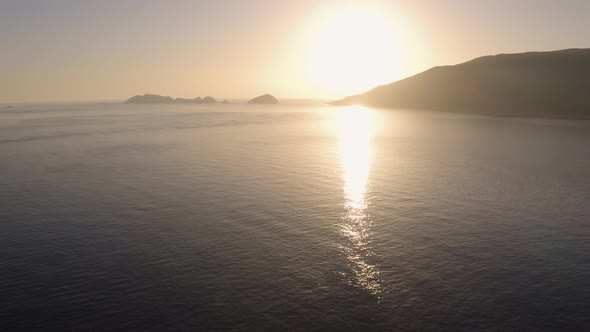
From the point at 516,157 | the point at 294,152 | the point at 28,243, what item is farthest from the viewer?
the point at 294,152

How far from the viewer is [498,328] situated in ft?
68.5

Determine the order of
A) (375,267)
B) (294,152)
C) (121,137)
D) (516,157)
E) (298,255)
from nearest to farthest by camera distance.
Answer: (375,267), (298,255), (516,157), (294,152), (121,137)

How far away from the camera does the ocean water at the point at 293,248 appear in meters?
22.3

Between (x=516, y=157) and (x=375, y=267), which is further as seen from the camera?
(x=516, y=157)

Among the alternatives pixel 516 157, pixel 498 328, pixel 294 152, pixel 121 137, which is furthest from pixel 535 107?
pixel 498 328

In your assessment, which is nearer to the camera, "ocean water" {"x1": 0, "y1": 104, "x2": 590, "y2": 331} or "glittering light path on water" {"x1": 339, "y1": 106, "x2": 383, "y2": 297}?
"ocean water" {"x1": 0, "y1": 104, "x2": 590, "y2": 331}

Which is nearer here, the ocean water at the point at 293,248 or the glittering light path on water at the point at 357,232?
the ocean water at the point at 293,248

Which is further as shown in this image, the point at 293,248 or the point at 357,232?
the point at 357,232

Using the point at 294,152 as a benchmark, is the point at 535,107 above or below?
above

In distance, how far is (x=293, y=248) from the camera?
3170cm

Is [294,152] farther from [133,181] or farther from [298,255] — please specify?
[298,255]

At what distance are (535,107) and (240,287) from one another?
223 metres

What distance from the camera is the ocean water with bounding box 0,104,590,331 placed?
22.3 m

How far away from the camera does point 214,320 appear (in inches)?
846
